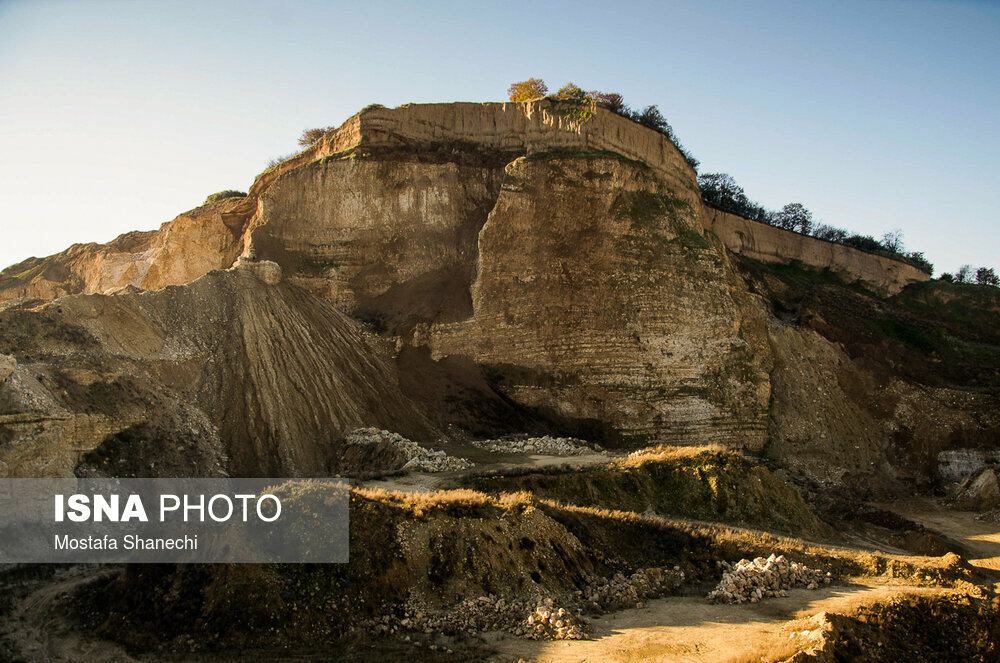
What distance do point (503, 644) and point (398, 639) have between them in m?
1.57

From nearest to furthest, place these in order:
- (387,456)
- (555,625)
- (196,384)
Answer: (555,625) → (387,456) → (196,384)

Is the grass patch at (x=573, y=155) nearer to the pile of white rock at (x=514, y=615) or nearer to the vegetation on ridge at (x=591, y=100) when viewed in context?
the vegetation on ridge at (x=591, y=100)

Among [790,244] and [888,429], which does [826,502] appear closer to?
[888,429]

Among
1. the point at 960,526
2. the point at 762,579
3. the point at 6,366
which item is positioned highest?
the point at 6,366

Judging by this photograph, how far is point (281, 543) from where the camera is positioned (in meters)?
12.1

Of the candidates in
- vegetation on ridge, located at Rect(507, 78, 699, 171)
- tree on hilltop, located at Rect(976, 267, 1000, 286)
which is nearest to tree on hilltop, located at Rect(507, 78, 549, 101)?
vegetation on ridge, located at Rect(507, 78, 699, 171)

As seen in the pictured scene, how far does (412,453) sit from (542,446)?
4.64 metres

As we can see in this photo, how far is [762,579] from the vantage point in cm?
1309

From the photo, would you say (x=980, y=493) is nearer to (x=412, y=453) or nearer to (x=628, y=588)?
(x=628, y=588)

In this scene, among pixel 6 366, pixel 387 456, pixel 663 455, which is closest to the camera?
pixel 6 366

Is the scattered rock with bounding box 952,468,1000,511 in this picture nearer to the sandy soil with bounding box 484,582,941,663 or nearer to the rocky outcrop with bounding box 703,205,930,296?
the sandy soil with bounding box 484,582,941,663

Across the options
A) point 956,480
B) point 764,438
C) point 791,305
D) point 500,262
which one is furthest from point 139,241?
point 956,480

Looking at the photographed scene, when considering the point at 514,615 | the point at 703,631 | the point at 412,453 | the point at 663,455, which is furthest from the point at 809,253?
the point at 514,615
